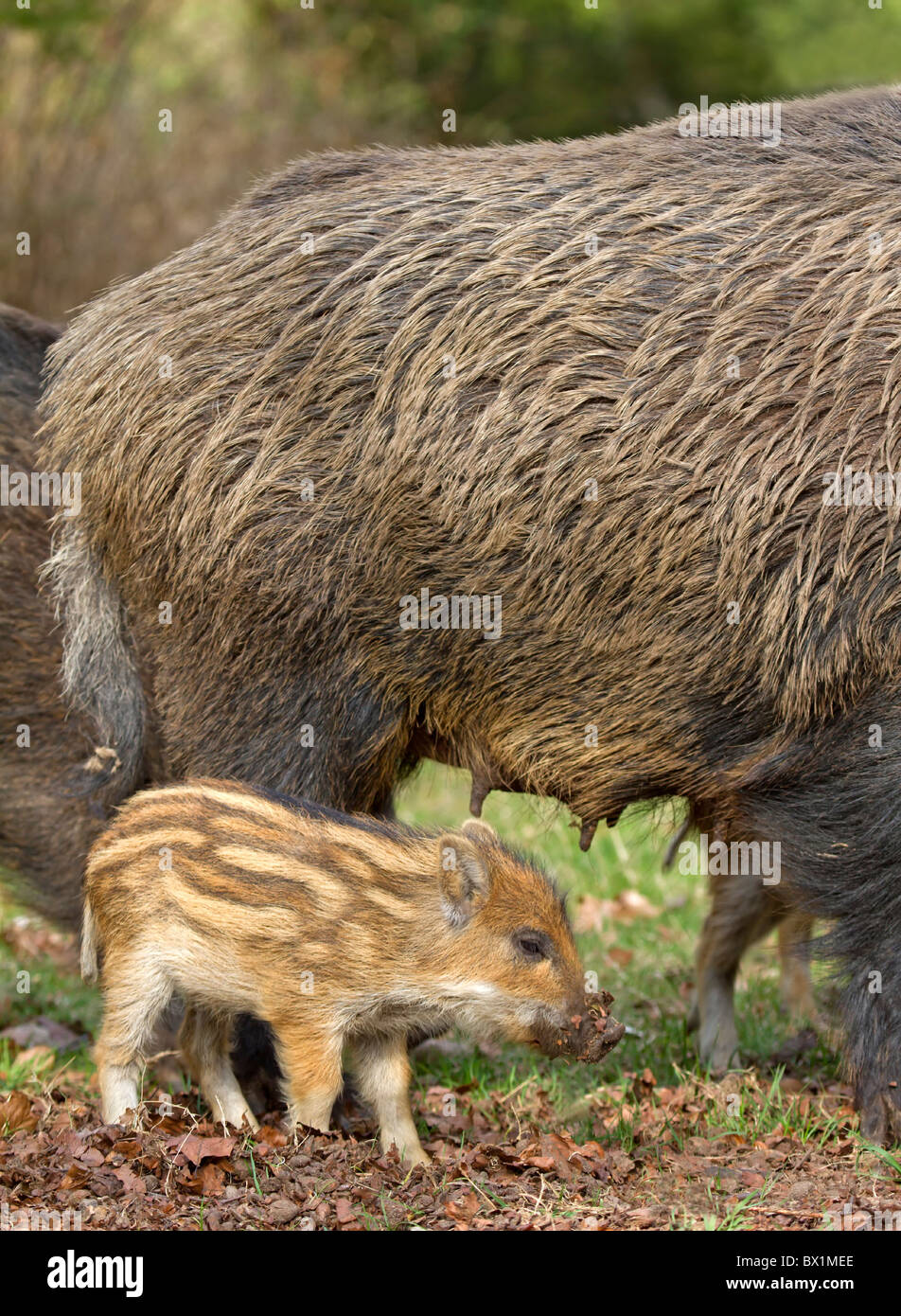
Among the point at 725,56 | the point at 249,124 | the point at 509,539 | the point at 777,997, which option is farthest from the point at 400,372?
the point at 725,56

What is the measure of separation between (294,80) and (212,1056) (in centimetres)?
1341

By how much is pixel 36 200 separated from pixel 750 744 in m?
8.85

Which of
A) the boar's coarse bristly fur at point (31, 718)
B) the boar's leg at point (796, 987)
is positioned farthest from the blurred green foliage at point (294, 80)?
the boar's coarse bristly fur at point (31, 718)

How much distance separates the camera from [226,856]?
13.1 feet

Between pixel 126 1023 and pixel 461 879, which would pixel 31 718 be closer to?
pixel 126 1023

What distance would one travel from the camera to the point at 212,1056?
442 cm

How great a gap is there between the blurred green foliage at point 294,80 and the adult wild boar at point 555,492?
565 centimetres

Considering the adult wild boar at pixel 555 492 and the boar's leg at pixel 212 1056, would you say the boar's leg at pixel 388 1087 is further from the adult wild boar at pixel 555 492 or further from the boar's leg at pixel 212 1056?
the adult wild boar at pixel 555 492

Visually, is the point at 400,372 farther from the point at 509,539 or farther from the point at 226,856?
the point at 226,856

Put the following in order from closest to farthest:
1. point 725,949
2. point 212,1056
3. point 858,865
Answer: point 858,865, point 212,1056, point 725,949

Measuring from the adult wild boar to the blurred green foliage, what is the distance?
565 centimetres

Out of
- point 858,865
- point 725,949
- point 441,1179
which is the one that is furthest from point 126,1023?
point 725,949

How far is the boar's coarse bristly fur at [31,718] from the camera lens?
5.01 metres

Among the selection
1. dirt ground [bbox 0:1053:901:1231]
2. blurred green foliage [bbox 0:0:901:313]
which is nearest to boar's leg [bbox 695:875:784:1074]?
dirt ground [bbox 0:1053:901:1231]
